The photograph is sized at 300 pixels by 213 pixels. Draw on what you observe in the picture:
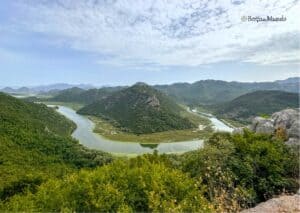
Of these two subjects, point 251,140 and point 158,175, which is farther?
point 251,140

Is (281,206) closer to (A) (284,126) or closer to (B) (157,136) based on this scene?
(A) (284,126)

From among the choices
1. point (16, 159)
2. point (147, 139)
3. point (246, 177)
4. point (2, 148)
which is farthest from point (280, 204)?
→ point (147, 139)

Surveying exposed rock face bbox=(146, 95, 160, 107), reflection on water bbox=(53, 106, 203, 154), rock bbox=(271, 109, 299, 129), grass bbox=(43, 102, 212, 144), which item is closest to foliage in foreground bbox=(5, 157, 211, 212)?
rock bbox=(271, 109, 299, 129)

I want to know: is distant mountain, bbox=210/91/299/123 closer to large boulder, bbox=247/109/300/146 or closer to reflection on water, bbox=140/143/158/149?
reflection on water, bbox=140/143/158/149

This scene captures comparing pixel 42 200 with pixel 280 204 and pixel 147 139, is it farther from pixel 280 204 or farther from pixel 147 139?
pixel 147 139

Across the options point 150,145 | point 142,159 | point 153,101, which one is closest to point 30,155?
point 142,159
